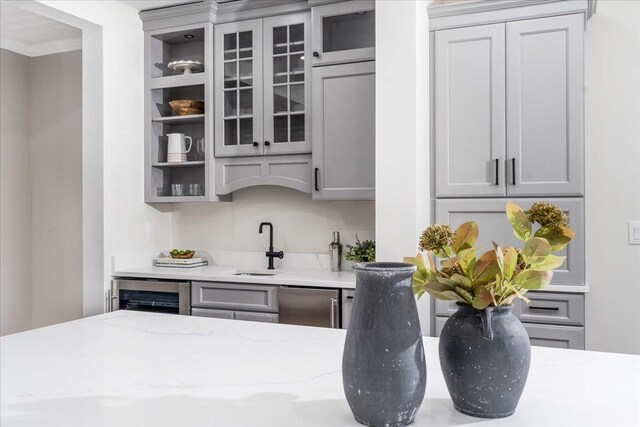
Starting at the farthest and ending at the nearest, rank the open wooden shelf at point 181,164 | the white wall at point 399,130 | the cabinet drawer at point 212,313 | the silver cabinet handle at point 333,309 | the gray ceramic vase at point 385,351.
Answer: the open wooden shelf at point 181,164, the cabinet drawer at point 212,313, the silver cabinet handle at point 333,309, the white wall at point 399,130, the gray ceramic vase at point 385,351

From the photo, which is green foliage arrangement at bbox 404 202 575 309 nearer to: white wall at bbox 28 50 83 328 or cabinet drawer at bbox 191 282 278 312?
cabinet drawer at bbox 191 282 278 312

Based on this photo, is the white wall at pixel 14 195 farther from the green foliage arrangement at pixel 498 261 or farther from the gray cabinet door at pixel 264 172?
the green foliage arrangement at pixel 498 261

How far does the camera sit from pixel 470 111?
9.22 feet

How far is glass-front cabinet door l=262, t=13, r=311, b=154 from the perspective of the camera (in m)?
3.19

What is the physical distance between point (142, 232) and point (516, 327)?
321cm

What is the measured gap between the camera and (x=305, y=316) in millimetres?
2852

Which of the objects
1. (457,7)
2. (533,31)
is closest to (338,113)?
(457,7)

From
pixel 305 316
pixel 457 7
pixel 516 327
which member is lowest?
pixel 305 316

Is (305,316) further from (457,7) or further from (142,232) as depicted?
(457,7)

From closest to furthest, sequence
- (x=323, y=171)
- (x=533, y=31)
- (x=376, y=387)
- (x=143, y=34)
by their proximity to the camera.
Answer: (x=376, y=387), (x=533, y=31), (x=323, y=171), (x=143, y=34)

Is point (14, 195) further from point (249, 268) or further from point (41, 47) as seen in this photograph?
point (249, 268)

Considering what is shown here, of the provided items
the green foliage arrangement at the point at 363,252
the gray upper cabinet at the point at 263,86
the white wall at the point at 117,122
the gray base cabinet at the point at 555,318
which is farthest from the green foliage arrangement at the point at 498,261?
the white wall at the point at 117,122

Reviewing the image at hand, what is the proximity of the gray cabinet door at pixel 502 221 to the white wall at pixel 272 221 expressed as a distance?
639 millimetres

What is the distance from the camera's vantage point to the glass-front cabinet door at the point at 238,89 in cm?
331
